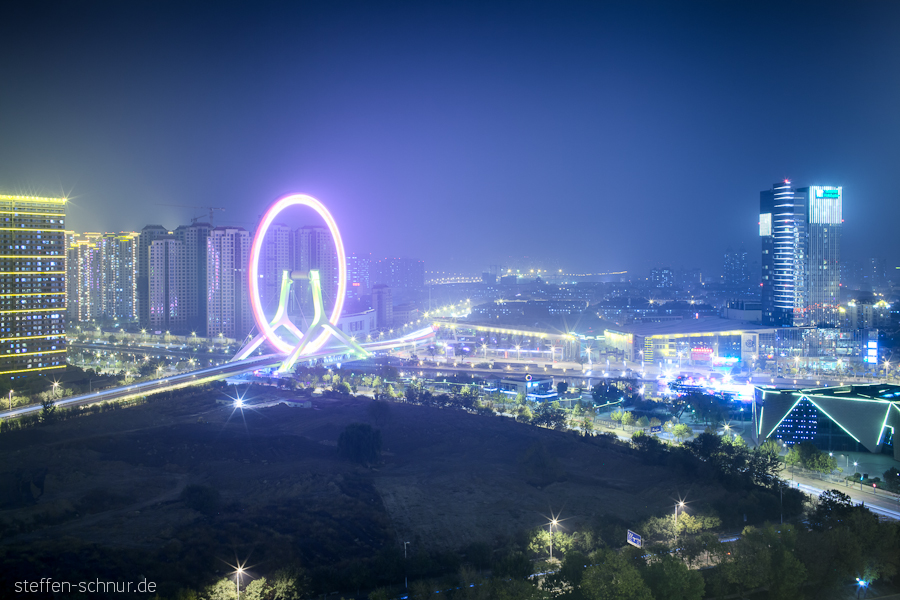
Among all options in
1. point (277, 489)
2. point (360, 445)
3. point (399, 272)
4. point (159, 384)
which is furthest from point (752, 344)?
point (399, 272)

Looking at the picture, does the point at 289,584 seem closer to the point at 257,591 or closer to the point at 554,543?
the point at 257,591

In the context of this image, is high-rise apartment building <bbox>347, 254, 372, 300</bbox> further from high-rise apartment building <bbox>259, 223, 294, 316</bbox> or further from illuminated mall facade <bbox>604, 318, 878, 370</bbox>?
illuminated mall facade <bbox>604, 318, 878, 370</bbox>

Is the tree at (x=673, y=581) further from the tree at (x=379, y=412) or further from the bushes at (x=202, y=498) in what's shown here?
the tree at (x=379, y=412)

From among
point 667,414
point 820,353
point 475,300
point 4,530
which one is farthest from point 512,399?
point 475,300

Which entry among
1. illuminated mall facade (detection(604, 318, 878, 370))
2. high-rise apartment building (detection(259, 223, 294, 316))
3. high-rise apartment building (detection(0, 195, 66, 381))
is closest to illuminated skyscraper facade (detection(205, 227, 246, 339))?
high-rise apartment building (detection(259, 223, 294, 316))

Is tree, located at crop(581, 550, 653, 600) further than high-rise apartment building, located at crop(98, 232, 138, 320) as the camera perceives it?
No

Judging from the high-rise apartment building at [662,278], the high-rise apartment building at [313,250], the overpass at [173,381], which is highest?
the high-rise apartment building at [313,250]

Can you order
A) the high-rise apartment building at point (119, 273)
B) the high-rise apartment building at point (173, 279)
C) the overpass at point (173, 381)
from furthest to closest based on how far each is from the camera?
the high-rise apartment building at point (119, 273) < the high-rise apartment building at point (173, 279) < the overpass at point (173, 381)

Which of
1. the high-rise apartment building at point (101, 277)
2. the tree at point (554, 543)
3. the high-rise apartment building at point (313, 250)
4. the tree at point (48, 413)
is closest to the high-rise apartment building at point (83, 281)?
the high-rise apartment building at point (101, 277)
